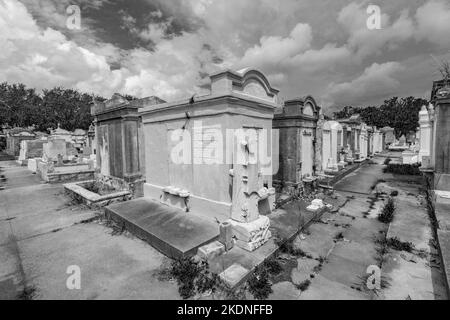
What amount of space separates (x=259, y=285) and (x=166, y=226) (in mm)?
2927

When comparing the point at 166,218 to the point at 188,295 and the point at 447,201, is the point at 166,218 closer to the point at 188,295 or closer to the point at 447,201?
the point at 188,295

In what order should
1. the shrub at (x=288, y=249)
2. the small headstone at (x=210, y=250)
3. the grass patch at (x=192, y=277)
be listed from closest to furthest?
the grass patch at (x=192, y=277), the small headstone at (x=210, y=250), the shrub at (x=288, y=249)

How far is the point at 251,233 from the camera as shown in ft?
15.2

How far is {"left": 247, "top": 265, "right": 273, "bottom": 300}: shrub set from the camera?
344 cm

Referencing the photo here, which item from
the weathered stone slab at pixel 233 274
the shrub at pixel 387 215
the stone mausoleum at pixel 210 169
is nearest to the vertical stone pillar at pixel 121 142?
the stone mausoleum at pixel 210 169

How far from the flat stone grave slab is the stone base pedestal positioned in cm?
56

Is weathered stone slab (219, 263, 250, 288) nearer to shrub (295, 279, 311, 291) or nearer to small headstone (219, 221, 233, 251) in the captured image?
small headstone (219, 221, 233, 251)

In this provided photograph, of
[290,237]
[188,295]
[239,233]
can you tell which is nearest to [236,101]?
[239,233]

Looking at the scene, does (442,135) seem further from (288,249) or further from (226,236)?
(226,236)

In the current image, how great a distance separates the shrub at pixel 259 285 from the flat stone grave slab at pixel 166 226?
136 cm

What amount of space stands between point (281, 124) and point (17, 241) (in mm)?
9154

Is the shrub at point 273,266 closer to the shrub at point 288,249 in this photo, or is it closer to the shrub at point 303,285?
the shrub at point 303,285

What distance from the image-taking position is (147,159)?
8.23m

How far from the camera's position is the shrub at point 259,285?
11.3 ft
